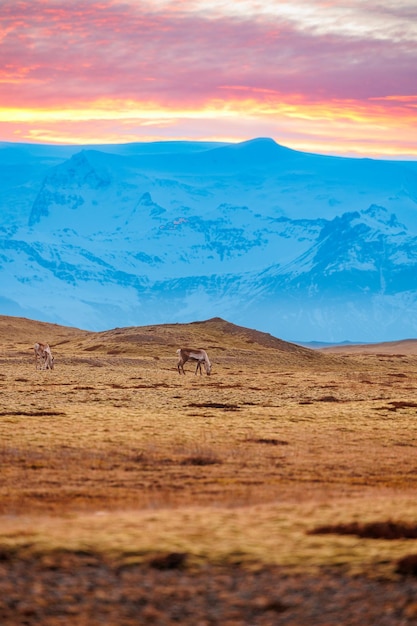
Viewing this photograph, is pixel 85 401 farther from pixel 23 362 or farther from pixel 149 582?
pixel 23 362

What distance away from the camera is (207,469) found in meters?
23.8

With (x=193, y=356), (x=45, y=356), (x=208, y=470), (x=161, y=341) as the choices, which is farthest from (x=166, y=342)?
(x=208, y=470)

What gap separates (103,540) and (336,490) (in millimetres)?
7769

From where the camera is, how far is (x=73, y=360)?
78062mm

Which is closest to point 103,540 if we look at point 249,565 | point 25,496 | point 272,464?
point 249,565

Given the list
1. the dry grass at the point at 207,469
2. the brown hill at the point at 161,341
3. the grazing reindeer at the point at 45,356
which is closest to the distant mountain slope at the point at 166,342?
the brown hill at the point at 161,341

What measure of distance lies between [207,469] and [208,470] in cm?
16

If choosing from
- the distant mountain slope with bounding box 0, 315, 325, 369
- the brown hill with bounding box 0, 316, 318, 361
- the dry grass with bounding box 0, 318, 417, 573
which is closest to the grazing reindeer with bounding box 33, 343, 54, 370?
the dry grass with bounding box 0, 318, 417, 573

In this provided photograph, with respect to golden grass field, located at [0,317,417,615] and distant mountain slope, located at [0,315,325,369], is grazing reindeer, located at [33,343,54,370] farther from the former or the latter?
distant mountain slope, located at [0,315,325,369]

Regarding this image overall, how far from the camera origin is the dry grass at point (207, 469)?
15.1 meters

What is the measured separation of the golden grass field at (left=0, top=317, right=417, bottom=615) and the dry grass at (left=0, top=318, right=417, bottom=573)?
5 cm

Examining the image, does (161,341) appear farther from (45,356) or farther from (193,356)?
(193,356)

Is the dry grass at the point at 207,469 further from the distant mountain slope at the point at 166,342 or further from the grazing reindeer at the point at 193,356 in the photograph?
the distant mountain slope at the point at 166,342

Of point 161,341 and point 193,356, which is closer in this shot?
point 193,356
